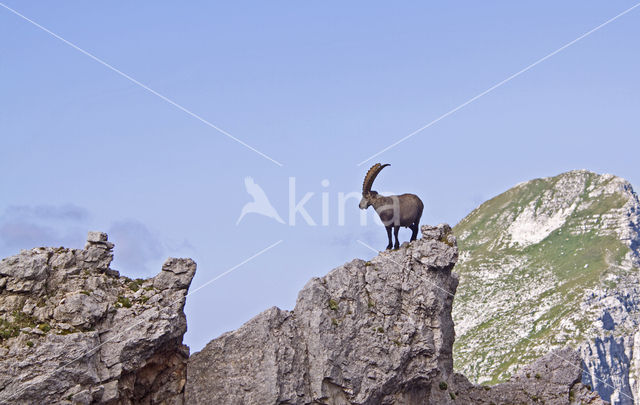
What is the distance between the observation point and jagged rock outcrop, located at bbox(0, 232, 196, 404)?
42.9 metres

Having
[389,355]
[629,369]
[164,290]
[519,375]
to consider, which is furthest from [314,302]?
[629,369]

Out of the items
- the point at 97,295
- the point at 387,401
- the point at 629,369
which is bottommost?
the point at 387,401

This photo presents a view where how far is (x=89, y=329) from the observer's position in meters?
45.4

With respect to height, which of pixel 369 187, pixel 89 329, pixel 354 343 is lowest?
pixel 354 343

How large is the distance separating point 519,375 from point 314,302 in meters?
19.4

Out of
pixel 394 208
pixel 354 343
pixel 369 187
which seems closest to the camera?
pixel 354 343

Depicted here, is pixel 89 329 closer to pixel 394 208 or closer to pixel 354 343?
pixel 354 343

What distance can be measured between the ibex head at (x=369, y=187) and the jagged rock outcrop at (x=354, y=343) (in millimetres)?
3651

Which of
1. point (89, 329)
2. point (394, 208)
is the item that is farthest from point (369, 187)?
point (89, 329)

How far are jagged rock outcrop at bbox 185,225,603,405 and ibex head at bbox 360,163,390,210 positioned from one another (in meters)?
3.65

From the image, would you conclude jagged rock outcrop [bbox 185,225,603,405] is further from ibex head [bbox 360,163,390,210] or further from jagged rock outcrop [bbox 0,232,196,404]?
ibex head [bbox 360,163,390,210]

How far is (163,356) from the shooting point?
1898 inches

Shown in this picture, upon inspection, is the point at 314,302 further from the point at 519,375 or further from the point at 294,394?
the point at 519,375

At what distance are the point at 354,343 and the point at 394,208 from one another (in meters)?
9.40
